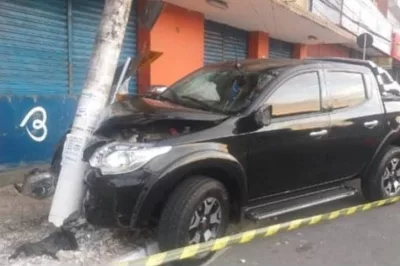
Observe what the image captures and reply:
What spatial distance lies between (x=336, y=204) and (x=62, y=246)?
3581 mm

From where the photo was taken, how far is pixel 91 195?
3.85 meters

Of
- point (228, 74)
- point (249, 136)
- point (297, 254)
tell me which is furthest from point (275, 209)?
point (228, 74)

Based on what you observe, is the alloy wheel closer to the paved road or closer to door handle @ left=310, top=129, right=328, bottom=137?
the paved road

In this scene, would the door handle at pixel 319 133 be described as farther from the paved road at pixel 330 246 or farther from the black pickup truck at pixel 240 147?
the paved road at pixel 330 246

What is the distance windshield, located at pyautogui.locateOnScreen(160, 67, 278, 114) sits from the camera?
15.0ft

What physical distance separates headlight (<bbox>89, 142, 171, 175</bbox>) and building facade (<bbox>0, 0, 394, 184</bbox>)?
301cm

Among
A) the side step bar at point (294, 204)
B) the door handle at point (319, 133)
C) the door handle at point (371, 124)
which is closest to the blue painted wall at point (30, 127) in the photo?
the side step bar at point (294, 204)

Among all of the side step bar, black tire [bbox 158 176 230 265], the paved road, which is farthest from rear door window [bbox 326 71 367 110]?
black tire [bbox 158 176 230 265]

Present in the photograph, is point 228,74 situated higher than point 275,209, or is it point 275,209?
point 228,74

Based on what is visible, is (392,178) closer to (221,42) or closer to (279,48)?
(221,42)

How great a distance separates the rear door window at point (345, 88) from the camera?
207 inches

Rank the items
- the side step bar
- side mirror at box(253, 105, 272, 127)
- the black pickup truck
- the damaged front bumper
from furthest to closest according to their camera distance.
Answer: the side step bar, side mirror at box(253, 105, 272, 127), the black pickup truck, the damaged front bumper

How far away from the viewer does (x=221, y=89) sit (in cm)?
484

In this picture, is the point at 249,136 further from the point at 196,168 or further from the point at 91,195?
the point at 91,195
